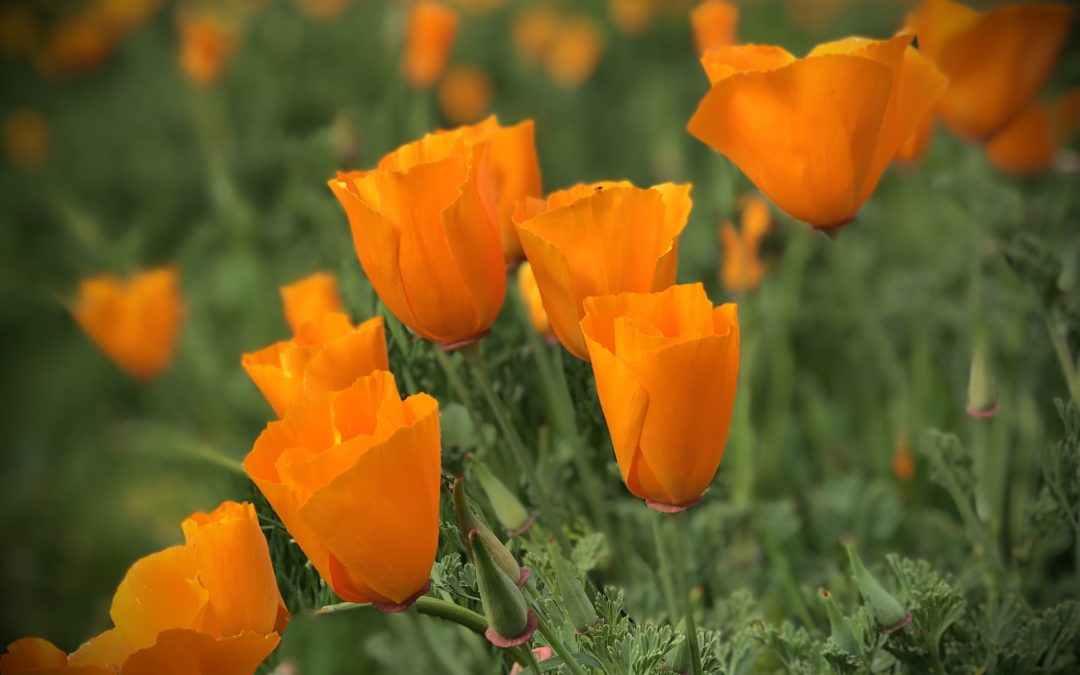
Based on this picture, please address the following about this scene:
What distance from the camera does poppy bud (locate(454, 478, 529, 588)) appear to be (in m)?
0.50

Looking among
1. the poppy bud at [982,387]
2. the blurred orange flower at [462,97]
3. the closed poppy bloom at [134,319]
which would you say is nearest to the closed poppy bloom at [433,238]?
the poppy bud at [982,387]

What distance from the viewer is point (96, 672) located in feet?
1.59

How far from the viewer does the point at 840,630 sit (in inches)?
23.8

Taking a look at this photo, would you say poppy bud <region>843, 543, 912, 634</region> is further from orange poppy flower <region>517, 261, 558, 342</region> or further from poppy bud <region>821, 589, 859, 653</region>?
orange poppy flower <region>517, 261, 558, 342</region>

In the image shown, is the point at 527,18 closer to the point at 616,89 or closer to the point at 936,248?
the point at 616,89

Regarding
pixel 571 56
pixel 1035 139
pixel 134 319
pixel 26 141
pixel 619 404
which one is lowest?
pixel 26 141

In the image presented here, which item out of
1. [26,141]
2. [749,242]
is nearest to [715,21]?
[749,242]

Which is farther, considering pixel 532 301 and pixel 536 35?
pixel 536 35

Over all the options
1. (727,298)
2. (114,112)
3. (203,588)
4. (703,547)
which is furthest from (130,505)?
(114,112)

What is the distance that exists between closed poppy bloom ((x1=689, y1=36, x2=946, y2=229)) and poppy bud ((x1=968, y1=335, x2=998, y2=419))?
0.66 feet

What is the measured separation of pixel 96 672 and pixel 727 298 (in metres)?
0.96

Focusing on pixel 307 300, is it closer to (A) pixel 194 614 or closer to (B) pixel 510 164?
(B) pixel 510 164

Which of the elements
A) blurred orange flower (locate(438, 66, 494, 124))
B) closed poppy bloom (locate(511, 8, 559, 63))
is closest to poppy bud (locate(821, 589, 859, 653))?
blurred orange flower (locate(438, 66, 494, 124))

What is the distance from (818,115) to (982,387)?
0.98ft
